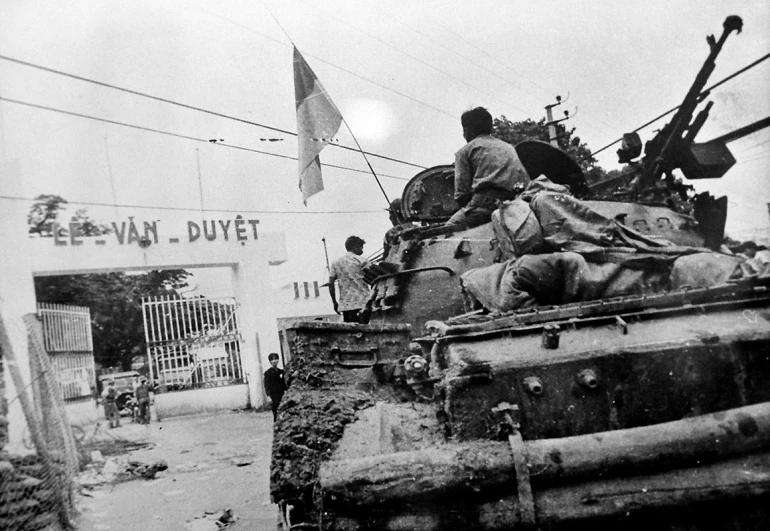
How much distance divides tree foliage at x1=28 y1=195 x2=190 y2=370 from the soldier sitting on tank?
1041cm

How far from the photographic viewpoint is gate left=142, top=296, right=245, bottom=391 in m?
14.8

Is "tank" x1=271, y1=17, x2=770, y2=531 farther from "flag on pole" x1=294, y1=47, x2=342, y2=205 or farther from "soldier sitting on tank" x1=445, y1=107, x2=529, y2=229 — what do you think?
"flag on pole" x1=294, y1=47, x2=342, y2=205

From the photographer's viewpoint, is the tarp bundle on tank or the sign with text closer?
the tarp bundle on tank

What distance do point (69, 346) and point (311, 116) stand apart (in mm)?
4663

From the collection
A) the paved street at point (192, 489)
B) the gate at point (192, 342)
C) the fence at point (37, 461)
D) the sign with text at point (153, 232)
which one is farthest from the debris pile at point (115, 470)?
the gate at point (192, 342)

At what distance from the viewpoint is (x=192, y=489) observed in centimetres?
707

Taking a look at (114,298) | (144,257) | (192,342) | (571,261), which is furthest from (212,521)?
(114,298)

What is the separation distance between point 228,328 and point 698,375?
48.2 feet

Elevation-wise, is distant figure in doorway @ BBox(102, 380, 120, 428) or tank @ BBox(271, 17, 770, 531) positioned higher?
tank @ BBox(271, 17, 770, 531)

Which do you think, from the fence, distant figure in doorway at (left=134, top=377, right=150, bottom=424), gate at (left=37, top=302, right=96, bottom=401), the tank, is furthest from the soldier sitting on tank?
distant figure in doorway at (left=134, top=377, right=150, bottom=424)

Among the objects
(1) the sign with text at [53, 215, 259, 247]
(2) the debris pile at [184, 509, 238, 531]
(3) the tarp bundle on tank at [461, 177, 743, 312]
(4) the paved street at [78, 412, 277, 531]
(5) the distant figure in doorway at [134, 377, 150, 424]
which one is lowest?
(4) the paved street at [78, 412, 277, 531]

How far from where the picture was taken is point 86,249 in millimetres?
11609

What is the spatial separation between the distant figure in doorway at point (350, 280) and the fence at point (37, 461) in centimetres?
278

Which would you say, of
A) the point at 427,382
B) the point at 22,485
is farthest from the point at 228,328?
the point at 427,382
